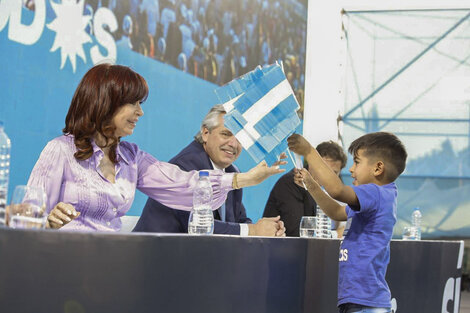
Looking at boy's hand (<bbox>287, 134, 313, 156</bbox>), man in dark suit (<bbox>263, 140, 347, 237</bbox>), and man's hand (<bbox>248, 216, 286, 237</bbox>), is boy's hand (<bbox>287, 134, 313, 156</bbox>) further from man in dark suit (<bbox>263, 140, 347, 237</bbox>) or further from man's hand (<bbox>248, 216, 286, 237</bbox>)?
man in dark suit (<bbox>263, 140, 347, 237</bbox>)

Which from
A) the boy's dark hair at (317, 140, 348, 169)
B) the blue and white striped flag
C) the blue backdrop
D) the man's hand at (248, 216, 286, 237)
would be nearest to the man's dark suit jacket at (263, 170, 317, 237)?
the boy's dark hair at (317, 140, 348, 169)

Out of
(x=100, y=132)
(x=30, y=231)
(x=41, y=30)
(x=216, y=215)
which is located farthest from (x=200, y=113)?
(x=30, y=231)

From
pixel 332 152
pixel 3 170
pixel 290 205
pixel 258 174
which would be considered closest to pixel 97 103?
pixel 3 170

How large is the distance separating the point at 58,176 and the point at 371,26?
27.7 ft

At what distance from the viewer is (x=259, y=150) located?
2176mm

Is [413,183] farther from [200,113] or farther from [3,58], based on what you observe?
[3,58]

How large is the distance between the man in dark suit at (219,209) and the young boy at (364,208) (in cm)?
37

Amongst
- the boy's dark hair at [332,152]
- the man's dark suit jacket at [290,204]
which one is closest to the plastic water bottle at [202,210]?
the man's dark suit jacket at [290,204]

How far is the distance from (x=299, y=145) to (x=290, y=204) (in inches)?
63.9

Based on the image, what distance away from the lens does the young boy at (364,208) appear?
2.19 meters

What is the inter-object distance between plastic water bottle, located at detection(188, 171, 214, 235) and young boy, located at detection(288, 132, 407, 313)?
342 millimetres

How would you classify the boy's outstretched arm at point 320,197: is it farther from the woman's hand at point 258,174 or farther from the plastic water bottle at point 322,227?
the plastic water bottle at point 322,227

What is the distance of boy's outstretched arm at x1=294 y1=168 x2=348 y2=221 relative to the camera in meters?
2.21

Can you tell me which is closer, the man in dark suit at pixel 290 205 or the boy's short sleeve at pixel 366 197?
the boy's short sleeve at pixel 366 197
